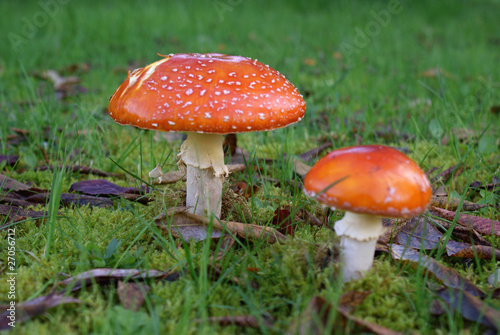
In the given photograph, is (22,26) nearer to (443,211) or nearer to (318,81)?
(318,81)

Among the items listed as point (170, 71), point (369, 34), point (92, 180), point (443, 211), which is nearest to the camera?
point (170, 71)

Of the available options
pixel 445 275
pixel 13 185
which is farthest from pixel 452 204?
pixel 13 185

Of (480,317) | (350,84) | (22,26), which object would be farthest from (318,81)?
(22,26)

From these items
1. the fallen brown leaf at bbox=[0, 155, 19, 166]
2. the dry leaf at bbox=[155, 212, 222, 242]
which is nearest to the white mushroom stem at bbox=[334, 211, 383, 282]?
the dry leaf at bbox=[155, 212, 222, 242]

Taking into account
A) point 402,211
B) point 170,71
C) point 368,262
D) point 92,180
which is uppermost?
point 170,71

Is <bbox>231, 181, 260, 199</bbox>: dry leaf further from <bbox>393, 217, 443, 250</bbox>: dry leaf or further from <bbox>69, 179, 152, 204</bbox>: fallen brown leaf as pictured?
<bbox>393, 217, 443, 250</bbox>: dry leaf

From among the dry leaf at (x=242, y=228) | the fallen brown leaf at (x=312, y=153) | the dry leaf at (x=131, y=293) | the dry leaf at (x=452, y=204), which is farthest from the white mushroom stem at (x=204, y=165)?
the dry leaf at (x=452, y=204)

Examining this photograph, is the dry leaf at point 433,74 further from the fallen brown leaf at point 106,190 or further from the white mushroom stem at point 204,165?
the fallen brown leaf at point 106,190
